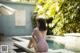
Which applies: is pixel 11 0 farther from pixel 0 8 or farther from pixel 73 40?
pixel 73 40

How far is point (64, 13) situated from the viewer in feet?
40.4

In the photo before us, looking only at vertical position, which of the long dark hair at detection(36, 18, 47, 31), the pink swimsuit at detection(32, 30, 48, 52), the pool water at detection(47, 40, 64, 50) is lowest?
the pool water at detection(47, 40, 64, 50)

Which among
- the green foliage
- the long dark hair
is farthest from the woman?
the green foliage

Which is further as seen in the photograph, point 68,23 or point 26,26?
point 26,26

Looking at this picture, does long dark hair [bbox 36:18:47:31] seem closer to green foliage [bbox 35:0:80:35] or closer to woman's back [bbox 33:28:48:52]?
woman's back [bbox 33:28:48:52]

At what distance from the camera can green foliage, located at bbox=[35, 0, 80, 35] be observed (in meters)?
11.5

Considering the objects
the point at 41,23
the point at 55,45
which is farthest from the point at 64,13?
the point at 41,23

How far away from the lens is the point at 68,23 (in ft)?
39.6

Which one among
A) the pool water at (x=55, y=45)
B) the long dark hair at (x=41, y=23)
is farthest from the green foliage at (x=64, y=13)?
the long dark hair at (x=41, y=23)

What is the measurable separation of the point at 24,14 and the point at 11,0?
1.81 metres

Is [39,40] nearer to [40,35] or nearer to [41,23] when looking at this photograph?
[40,35]

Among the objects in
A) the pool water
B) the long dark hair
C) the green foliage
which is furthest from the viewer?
the green foliage

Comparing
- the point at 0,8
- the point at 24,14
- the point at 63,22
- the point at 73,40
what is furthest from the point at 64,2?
the point at 24,14

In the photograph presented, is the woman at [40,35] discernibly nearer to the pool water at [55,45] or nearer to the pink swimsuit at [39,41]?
the pink swimsuit at [39,41]
